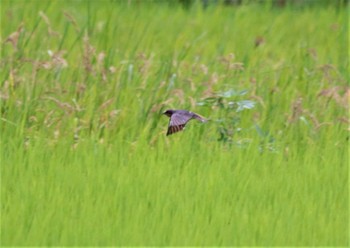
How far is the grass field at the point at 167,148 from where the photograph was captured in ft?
11.4

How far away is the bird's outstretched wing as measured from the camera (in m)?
4.12

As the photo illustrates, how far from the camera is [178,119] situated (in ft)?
13.7

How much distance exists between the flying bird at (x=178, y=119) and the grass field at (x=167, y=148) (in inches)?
4.9

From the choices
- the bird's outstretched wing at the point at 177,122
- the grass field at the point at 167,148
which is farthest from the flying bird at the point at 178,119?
the grass field at the point at 167,148

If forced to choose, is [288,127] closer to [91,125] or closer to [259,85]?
A: [259,85]

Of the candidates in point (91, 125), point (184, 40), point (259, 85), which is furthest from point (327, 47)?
point (91, 125)

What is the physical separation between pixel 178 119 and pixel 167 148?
8.1 inches

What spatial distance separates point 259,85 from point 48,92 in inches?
43.4

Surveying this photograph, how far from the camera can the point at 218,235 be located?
3.43 metres

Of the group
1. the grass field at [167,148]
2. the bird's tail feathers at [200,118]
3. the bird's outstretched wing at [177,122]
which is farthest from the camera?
the bird's tail feathers at [200,118]

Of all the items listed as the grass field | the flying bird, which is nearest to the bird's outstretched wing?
the flying bird

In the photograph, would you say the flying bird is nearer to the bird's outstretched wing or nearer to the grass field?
the bird's outstretched wing

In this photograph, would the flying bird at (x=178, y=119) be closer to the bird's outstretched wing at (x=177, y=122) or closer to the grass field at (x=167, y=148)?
the bird's outstretched wing at (x=177, y=122)

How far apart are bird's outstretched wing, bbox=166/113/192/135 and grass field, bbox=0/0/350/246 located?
0.41 feet
